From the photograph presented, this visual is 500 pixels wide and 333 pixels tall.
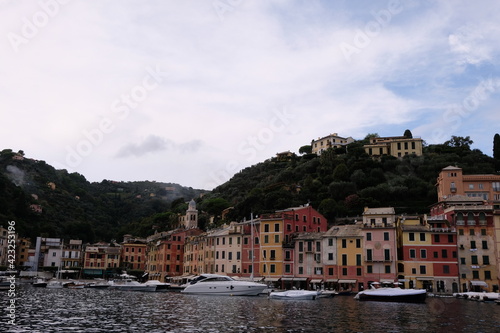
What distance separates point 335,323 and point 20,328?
1971cm

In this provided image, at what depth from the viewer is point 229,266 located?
82.1m

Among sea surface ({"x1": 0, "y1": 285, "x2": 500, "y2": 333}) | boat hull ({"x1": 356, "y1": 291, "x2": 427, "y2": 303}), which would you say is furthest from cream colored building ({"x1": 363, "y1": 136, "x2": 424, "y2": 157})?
sea surface ({"x1": 0, "y1": 285, "x2": 500, "y2": 333})

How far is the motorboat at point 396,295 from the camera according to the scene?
50.8 meters

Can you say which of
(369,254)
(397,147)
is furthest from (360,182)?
(369,254)

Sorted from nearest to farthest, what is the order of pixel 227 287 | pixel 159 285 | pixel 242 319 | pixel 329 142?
pixel 242 319
pixel 227 287
pixel 159 285
pixel 329 142

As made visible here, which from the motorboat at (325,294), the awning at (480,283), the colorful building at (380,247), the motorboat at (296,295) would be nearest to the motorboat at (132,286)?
the motorboat at (296,295)

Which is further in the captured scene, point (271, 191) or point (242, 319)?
point (271, 191)

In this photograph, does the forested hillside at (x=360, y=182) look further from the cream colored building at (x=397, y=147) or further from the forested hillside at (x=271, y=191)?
the cream colored building at (x=397, y=147)

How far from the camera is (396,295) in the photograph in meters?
52.1

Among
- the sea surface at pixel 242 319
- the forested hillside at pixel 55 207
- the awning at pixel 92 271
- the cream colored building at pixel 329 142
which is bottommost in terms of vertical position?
the sea surface at pixel 242 319

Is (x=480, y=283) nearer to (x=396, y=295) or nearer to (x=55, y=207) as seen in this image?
(x=396, y=295)

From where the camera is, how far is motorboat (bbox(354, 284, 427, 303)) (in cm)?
5078

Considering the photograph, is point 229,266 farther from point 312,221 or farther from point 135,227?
point 135,227

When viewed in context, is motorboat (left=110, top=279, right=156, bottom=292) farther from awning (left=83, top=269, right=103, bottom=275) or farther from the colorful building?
awning (left=83, top=269, right=103, bottom=275)
